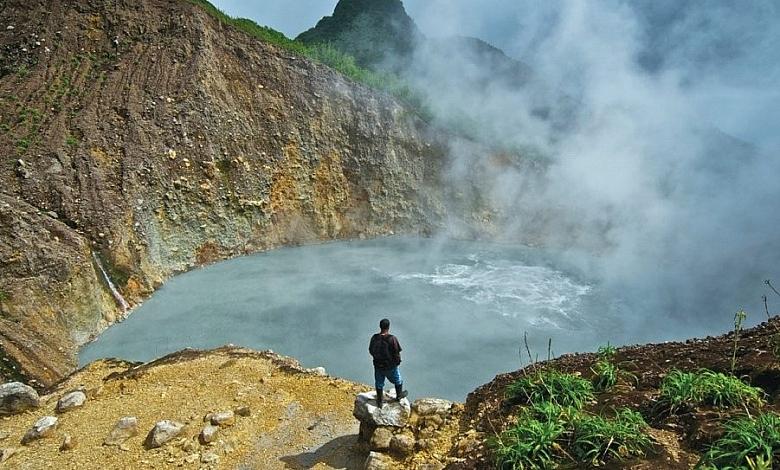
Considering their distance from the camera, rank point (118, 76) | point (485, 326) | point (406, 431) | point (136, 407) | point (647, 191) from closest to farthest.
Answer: point (406, 431) → point (136, 407) → point (485, 326) → point (118, 76) → point (647, 191)

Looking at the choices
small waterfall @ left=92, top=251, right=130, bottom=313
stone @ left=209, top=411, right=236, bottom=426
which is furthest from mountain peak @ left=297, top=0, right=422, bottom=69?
stone @ left=209, top=411, right=236, bottom=426

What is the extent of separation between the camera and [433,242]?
30.2 m

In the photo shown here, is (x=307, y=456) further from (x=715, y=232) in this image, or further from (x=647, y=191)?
(x=647, y=191)

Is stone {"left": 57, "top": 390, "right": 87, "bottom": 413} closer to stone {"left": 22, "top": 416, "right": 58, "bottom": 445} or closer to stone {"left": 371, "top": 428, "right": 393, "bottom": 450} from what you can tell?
stone {"left": 22, "top": 416, "right": 58, "bottom": 445}

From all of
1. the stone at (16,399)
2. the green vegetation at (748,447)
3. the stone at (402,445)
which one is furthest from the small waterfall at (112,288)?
the green vegetation at (748,447)

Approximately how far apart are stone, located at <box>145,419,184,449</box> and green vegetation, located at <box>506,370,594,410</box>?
17.3 feet

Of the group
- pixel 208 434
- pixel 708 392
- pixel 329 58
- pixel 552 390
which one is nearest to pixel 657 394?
pixel 708 392

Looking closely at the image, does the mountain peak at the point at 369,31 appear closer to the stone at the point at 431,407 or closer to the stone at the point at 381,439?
the stone at the point at 431,407

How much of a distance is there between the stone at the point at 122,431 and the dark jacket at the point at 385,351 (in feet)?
14.0

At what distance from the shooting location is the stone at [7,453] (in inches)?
294

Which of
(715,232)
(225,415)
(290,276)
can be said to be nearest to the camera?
(225,415)

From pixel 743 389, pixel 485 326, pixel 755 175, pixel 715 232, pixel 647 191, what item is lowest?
A: pixel 743 389

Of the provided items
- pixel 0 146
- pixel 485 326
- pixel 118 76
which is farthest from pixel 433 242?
pixel 0 146

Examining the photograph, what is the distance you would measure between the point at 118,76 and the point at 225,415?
20.0 meters
